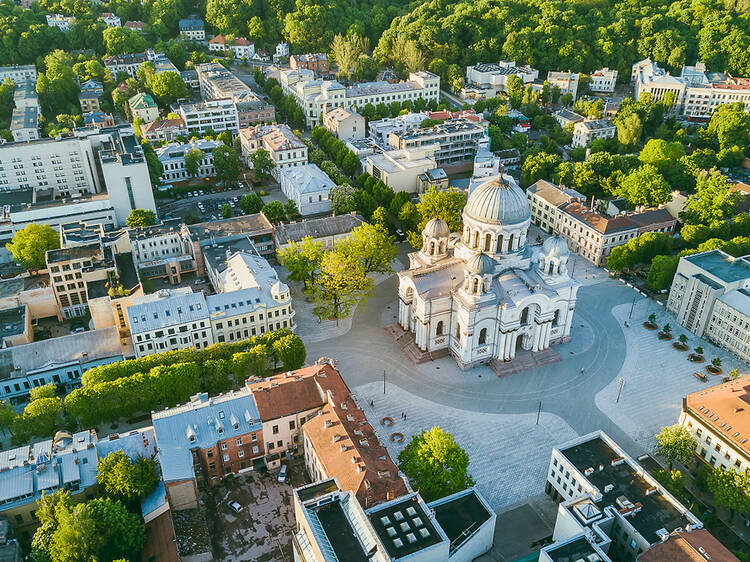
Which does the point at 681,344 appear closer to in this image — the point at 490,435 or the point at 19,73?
the point at 490,435

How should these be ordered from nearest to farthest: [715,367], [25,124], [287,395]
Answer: [287,395]
[715,367]
[25,124]

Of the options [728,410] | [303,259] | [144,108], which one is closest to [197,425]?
[303,259]

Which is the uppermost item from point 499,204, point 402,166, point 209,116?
point 499,204

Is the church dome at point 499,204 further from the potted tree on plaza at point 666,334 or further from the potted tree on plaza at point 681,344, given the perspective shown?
the potted tree on plaza at point 681,344

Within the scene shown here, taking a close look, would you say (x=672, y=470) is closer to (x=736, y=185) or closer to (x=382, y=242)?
(x=382, y=242)

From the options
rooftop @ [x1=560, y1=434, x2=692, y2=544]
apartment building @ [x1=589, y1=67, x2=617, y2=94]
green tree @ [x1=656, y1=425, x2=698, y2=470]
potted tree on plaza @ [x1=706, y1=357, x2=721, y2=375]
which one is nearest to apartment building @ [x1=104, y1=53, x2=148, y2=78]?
apartment building @ [x1=589, y1=67, x2=617, y2=94]

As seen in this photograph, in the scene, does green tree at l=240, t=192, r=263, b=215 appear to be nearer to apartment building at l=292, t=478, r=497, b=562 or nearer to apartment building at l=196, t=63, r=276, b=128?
apartment building at l=196, t=63, r=276, b=128

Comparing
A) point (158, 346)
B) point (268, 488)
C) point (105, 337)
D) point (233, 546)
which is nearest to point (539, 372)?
point (268, 488)

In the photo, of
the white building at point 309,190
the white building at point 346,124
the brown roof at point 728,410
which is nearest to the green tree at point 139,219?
the white building at point 309,190
